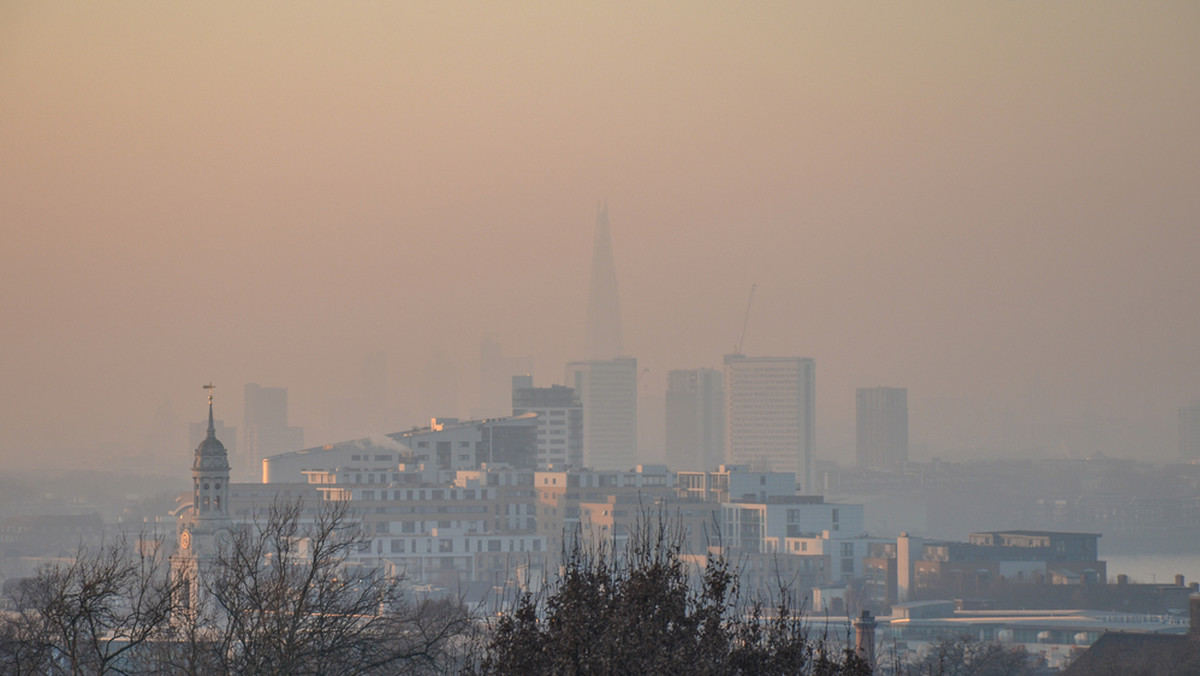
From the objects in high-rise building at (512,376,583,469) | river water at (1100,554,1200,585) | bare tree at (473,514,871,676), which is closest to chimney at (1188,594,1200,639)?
bare tree at (473,514,871,676)

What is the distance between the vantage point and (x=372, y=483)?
12225 cm

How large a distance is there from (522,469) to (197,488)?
5912cm

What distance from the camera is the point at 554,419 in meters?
156

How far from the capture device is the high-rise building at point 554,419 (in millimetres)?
155125

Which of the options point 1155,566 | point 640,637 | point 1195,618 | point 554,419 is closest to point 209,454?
point 1195,618

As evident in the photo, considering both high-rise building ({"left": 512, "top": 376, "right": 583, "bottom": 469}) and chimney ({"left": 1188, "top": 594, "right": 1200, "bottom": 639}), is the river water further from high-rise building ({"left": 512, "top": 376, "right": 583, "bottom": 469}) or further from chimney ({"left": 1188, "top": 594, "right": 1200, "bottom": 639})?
chimney ({"left": 1188, "top": 594, "right": 1200, "bottom": 639})

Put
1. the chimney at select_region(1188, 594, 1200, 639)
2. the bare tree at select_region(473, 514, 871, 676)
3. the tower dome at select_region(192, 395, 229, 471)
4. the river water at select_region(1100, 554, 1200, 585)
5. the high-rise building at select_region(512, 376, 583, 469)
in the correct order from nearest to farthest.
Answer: the bare tree at select_region(473, 514, 871, 676), the chimney at select_region(1188, 594, 1200, 639), the tower dome at select_region(192, 395, 229, 471), the river water at select_region(1100, 554, 1200, 585), the high-rise building at select_region(512, 376, 583, 469)

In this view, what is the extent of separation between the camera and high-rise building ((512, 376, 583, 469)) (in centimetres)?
15512

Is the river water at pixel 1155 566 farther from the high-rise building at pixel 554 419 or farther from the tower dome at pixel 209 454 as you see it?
the tower dome at pixel 209 454

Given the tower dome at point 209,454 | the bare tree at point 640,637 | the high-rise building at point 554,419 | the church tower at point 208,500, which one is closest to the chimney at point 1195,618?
the church tower at point 208,500

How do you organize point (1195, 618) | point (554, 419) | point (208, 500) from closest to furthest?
point (1195, 618), point (208, 500), point (554, 419)

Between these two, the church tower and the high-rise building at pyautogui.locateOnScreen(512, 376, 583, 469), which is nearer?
the church tower

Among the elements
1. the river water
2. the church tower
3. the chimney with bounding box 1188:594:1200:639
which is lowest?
the river water

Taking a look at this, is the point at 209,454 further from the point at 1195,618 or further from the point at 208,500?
the point at 1195,618
